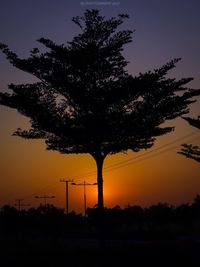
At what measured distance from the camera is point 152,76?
22.0 meters

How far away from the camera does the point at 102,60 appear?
2202cm

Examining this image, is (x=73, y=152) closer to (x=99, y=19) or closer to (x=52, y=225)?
(x=99, y=19)

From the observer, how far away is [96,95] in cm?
2169

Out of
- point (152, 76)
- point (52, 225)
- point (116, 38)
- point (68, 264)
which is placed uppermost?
point (116, 38)

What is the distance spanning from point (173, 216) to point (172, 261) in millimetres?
38738

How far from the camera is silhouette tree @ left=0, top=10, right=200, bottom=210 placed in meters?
21.8

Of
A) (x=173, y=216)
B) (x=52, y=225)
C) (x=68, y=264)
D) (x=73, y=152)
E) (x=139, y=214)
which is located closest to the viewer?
(x=68, y=264)

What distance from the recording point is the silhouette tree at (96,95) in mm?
21781

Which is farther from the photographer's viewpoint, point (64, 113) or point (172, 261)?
point (64, 113)

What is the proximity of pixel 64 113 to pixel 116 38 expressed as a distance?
10.4 ft

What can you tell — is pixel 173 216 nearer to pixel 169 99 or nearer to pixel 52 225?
pixel 52 225

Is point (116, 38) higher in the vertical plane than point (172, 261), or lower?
higher

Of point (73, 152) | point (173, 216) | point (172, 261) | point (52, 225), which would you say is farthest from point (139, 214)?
point (172, 261)

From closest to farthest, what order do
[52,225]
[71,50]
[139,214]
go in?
1. [71,50]
2. [52,225]
3. [139,214]
